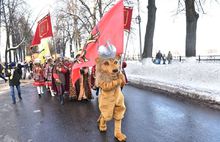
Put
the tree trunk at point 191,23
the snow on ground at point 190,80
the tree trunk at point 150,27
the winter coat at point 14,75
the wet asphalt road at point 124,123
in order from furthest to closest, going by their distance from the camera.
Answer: the tree trunk at point 150,27, the tree trunk at point 191,23, the winter coat at point 14,75, the snow on ground at point 190,80, the wet asphalt road at point 124,123

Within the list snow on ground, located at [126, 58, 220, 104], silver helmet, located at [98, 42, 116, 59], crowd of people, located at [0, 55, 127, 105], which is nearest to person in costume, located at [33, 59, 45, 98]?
crowd of people, located at [0, 55, 127, 105]

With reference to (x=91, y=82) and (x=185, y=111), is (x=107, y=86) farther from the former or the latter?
(x=91, y=82)

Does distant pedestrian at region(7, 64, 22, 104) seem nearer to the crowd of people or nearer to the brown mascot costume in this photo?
the crowd of people

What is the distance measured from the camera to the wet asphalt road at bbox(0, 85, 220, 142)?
6.32m

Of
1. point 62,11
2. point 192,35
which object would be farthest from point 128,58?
point 192,35

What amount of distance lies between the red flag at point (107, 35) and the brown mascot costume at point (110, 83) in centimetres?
43

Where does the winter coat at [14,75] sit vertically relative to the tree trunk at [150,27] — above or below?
below

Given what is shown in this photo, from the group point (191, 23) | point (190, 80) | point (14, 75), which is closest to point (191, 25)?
point (191, 23)

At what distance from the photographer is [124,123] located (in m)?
7.45

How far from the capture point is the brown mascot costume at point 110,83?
605 cm

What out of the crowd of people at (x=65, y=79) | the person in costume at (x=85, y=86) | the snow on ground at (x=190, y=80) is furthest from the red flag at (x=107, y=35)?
the person in costume at (x=85, y=86)

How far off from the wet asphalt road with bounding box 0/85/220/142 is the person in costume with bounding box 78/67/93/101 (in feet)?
2.70

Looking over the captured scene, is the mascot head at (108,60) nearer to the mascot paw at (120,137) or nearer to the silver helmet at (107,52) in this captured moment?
the silver helmet at (107,52)

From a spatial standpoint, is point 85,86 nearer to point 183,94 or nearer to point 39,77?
point 39,77
